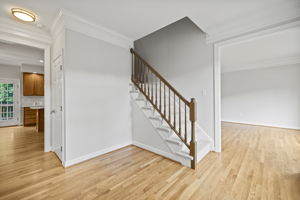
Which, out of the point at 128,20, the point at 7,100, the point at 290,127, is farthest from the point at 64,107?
the point at 290,127

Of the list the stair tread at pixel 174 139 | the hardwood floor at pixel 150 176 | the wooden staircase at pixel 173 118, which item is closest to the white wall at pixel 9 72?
the hardwood floor at pixel 150 176

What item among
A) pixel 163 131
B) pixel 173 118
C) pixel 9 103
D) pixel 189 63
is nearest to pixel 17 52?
pixel 9 103

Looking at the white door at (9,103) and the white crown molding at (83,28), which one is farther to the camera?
the white door at (9,103)

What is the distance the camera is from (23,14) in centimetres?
206

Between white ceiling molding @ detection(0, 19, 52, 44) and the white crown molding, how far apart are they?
23 centimetres

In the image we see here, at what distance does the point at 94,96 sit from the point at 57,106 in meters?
0.79

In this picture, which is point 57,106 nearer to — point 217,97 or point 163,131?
point 163,131

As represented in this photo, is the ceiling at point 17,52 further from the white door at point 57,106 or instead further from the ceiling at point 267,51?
the ceiling at point 267,51

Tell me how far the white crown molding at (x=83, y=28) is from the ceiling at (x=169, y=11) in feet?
0.27

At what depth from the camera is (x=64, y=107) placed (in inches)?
85.3

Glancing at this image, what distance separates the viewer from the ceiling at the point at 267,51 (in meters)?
3.15

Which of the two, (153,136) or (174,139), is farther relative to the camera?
(153,136)

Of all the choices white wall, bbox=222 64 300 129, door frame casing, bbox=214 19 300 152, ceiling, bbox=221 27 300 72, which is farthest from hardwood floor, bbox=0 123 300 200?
white wall, bbox=222 64 300 129

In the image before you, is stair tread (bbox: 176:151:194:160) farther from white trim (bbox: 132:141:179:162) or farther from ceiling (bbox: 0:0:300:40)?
ceiling (bbox: 0:0:300:40)
